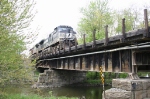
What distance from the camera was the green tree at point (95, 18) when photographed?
3978 centimetres

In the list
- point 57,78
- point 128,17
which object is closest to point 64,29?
point 57,78

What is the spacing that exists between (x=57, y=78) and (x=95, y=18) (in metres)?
14.4

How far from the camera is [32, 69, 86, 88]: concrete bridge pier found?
31.4 meters

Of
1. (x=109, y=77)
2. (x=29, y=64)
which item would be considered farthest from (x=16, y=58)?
(x=109, y=77)

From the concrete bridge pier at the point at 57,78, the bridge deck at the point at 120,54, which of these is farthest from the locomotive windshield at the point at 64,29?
the bridge deck at the point at 120,54

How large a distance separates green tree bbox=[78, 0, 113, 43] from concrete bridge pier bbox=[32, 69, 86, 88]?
7.83 metres

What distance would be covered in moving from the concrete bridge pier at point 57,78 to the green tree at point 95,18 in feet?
25.7

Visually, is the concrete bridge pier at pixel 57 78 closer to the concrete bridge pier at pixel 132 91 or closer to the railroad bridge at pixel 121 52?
the railroad bridge at pixel 121 52

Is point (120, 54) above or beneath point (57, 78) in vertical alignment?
above

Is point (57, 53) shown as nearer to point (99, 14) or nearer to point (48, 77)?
point (48, 77)

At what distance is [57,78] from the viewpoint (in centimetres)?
3284

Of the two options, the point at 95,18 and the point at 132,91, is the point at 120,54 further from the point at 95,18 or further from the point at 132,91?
the point at 95,18

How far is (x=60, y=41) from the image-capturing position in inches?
1137

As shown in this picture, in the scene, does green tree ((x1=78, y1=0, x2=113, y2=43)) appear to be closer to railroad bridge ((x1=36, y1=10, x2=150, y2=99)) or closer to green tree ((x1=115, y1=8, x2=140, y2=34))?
green tree ((x1=115, y1=8, x2=140, y2=34))
